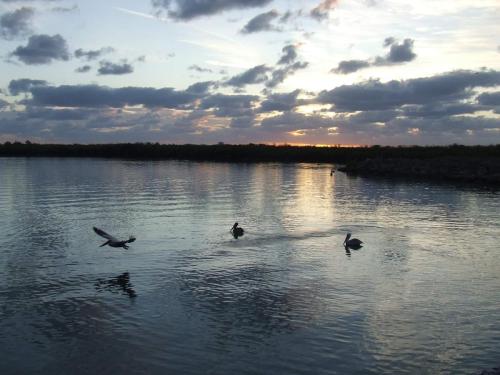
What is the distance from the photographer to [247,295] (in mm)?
16922

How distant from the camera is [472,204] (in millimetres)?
43062

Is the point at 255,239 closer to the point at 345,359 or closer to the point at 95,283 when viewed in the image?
the point at 95,283

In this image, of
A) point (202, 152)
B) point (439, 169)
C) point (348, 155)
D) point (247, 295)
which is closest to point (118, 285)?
point (247, 295)

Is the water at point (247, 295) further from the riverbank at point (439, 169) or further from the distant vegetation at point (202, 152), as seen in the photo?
the distant vegetation at point (202, 152)

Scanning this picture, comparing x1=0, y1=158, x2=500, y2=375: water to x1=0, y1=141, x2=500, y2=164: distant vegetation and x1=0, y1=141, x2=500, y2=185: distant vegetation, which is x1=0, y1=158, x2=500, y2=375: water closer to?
x1=0, y1=141, x2=500, y2=185: distant vegetation

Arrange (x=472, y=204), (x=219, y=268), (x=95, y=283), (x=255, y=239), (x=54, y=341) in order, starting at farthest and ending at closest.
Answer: (x=472, y=204)
(x=255, y=239)
(x=219, y=268)
(x=95, y=283)
(x=54, y=341)

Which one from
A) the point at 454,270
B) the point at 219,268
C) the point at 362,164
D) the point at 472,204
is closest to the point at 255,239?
the point at 219,268

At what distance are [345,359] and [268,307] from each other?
4.04 metres

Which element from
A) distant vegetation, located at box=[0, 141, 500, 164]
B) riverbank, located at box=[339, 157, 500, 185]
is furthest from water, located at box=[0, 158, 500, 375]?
distant vegetation, located at box=[0, 141, 500, 164]

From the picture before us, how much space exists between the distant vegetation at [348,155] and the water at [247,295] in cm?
4521

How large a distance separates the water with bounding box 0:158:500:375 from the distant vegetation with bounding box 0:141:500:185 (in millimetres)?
45209

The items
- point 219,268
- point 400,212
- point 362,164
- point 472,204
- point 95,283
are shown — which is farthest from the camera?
point 362,164

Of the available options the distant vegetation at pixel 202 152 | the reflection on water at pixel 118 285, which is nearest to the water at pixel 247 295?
the reflection on water at pixel 118 285

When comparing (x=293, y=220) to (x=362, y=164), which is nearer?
(x=293, y=220)
